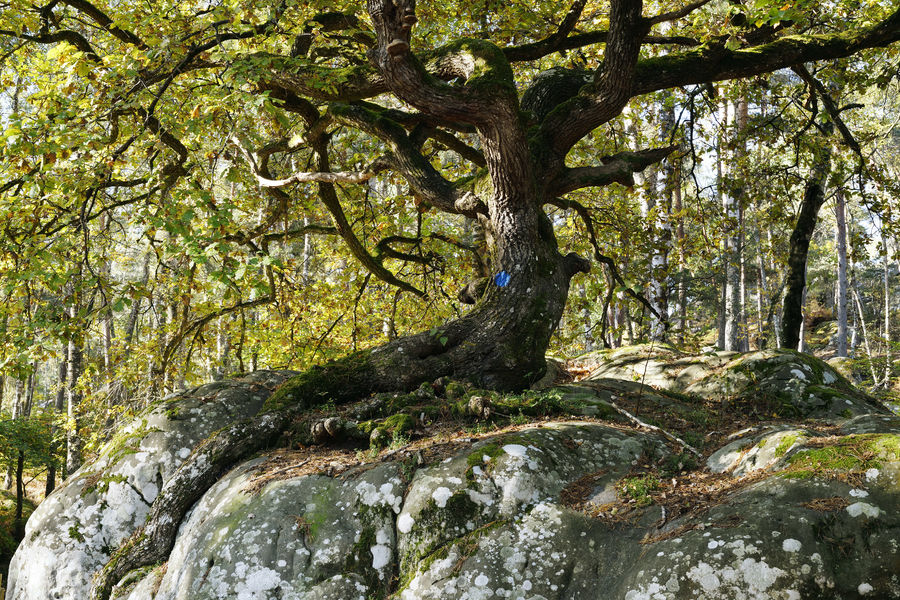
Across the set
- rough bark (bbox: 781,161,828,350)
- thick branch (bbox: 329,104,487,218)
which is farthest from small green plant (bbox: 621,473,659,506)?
rough bark (bbox: 781,161,828,350)

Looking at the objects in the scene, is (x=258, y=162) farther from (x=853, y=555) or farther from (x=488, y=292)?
(x=853, y=555)

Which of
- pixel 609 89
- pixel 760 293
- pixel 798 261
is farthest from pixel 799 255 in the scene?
pixel 760 293

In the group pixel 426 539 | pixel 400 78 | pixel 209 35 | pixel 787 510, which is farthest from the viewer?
pixel 209 35

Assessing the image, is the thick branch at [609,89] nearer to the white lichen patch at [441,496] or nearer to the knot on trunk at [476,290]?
the knot on trunk at [476,290]

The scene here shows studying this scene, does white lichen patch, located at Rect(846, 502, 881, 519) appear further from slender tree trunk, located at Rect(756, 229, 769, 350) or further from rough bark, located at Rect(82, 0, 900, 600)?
slender tree trunk, located at Rect(756, 229, 769, 350)

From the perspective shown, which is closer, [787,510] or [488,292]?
[787,510]

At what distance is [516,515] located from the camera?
4.14m

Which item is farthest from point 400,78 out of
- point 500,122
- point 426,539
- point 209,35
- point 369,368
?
point 426,539

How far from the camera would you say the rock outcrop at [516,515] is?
338 centimetres

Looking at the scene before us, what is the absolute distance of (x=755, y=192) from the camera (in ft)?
31.9

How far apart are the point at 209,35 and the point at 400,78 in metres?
2.48

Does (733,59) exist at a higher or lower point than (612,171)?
higher

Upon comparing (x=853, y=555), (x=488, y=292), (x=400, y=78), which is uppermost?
(x=400, y=78)

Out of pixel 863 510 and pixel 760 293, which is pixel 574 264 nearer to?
pixel 863 510
